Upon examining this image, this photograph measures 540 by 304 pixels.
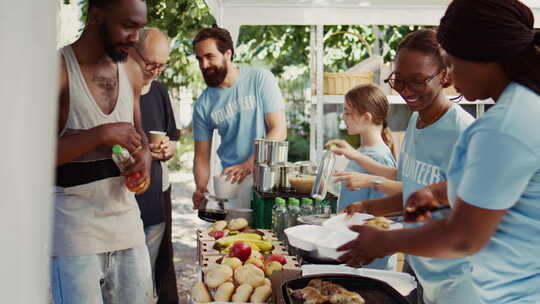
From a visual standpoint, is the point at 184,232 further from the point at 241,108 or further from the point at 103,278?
the point at 103,278

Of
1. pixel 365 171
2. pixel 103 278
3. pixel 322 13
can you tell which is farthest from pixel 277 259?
pixel 322 13

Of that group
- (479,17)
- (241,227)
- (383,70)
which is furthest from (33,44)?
(383,70)

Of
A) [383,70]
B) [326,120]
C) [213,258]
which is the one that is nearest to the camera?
[213,258]

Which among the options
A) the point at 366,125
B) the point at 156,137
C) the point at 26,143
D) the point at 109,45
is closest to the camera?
the point at 26,143

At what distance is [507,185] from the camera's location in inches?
35.5

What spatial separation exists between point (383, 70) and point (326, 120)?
9.77ft

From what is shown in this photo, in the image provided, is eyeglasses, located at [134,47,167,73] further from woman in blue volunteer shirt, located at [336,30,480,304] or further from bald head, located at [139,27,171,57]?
woman in blue volunteer shirt, located at [336,30,480,304]

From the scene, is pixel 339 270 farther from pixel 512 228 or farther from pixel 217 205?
pixel 217 205

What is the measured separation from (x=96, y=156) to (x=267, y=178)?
49.4 inches

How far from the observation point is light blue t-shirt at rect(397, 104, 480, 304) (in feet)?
4.62

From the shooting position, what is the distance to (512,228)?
3.29 ft

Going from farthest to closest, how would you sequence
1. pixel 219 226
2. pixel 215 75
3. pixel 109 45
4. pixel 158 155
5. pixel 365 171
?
1. pixel 215 75
2. pixel 365 171
3. pixel 219 226
4. pixel 158 155
5. pixel 109 45

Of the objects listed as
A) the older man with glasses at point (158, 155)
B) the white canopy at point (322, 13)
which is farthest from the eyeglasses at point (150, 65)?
the white canopy at point (322, 13)

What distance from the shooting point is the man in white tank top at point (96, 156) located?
1.41 m
